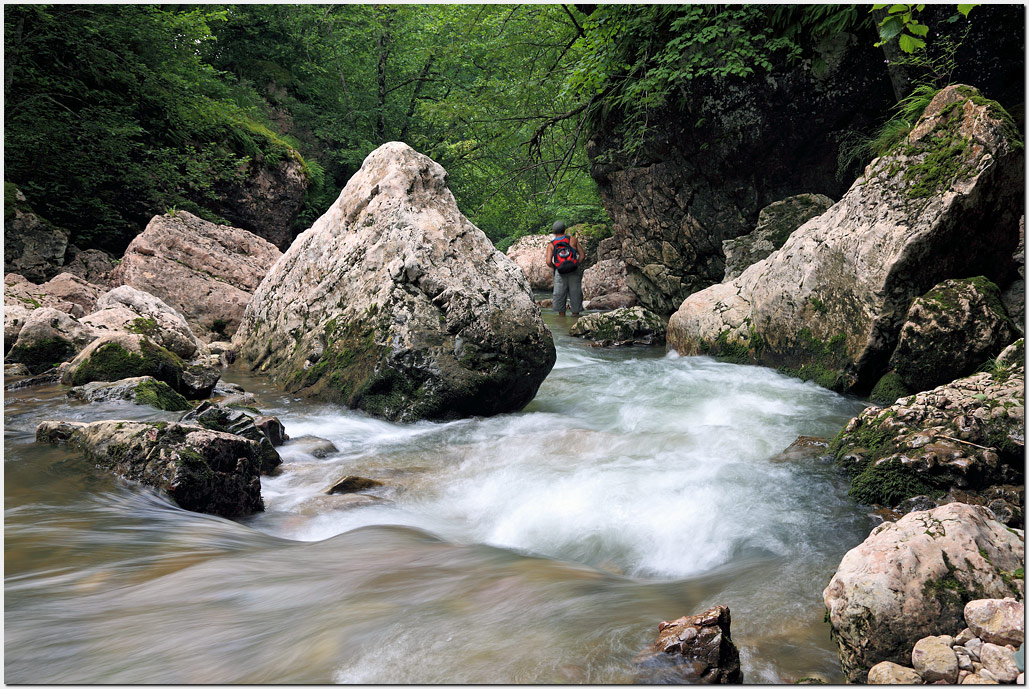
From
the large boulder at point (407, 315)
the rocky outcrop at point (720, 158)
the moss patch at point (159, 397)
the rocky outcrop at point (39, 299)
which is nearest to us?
the moss patch at point (159, 397)

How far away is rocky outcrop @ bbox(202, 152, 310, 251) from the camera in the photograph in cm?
1416

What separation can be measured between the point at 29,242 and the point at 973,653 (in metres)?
12.9

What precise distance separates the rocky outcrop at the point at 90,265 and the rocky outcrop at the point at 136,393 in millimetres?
5745

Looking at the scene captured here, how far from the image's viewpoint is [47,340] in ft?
22.5

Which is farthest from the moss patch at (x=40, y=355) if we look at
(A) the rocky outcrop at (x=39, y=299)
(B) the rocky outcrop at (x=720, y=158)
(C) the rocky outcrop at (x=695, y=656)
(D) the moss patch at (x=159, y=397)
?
(B) the rocky outcrop at (x=720, y=158)

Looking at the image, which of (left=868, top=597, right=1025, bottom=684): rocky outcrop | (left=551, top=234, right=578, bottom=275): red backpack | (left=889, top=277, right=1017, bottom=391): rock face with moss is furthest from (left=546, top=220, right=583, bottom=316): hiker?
(left=868, top=597, right=1025, bottom=684): rocky outcrop

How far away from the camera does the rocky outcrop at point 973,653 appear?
1.93 m

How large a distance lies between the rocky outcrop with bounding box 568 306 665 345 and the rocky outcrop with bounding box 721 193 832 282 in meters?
1.61

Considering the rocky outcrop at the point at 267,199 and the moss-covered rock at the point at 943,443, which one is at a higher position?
the rocky outcrop at the point at 267,199

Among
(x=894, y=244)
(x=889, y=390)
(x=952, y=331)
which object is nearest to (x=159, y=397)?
(x=889, y=390)

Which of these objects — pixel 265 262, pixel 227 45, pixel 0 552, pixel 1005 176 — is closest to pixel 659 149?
pixel 1005 176

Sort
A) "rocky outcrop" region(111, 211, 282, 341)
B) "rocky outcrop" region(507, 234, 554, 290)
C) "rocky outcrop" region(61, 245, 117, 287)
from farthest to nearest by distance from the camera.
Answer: "rocky outcrop" region(507, 234, 554, 290), "rocky outcrop" region(61, 245, 117, 287), "rocky outcrop" region(111, 211, 282, 341)

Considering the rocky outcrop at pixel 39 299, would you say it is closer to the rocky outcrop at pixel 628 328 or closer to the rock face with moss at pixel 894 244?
the rocky outcrop at pixel 628 328

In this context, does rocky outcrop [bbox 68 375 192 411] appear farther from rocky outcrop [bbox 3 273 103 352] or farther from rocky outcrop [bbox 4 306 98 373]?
rocky outcrop [bbox 3 273 103 352]
